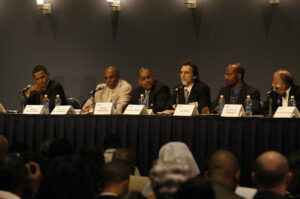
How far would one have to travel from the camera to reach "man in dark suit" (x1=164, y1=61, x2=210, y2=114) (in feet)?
21.0

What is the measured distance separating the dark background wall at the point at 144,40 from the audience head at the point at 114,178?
16.2 feet

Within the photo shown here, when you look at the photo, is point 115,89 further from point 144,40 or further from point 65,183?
point 65,183

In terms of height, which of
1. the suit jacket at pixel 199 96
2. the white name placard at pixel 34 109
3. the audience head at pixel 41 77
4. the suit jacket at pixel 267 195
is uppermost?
the audience head at pixel 41 77

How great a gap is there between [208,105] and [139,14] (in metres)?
2.54

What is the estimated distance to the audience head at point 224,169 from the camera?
2.89 m

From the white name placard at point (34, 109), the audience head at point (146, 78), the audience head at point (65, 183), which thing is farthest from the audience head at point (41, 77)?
the audience head at point (65, 183)

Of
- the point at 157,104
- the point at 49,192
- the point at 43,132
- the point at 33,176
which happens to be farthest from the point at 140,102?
the point at 49,192

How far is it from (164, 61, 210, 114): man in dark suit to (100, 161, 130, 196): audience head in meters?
3.53

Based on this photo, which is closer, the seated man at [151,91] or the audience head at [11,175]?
the audience head at [11,175]

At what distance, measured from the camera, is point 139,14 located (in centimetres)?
842

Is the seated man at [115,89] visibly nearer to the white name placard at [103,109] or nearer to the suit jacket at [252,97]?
the white name placard at [103,109]

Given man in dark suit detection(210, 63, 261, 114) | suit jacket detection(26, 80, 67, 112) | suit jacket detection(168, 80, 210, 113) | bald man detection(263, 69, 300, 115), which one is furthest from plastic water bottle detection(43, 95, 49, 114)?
bald man detection(263, 69, 300, 115)

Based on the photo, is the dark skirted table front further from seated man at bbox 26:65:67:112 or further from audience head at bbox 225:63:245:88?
audience head at bbox 225:63:245:88

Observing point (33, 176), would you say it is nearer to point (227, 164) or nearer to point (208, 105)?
point (227, 164)
